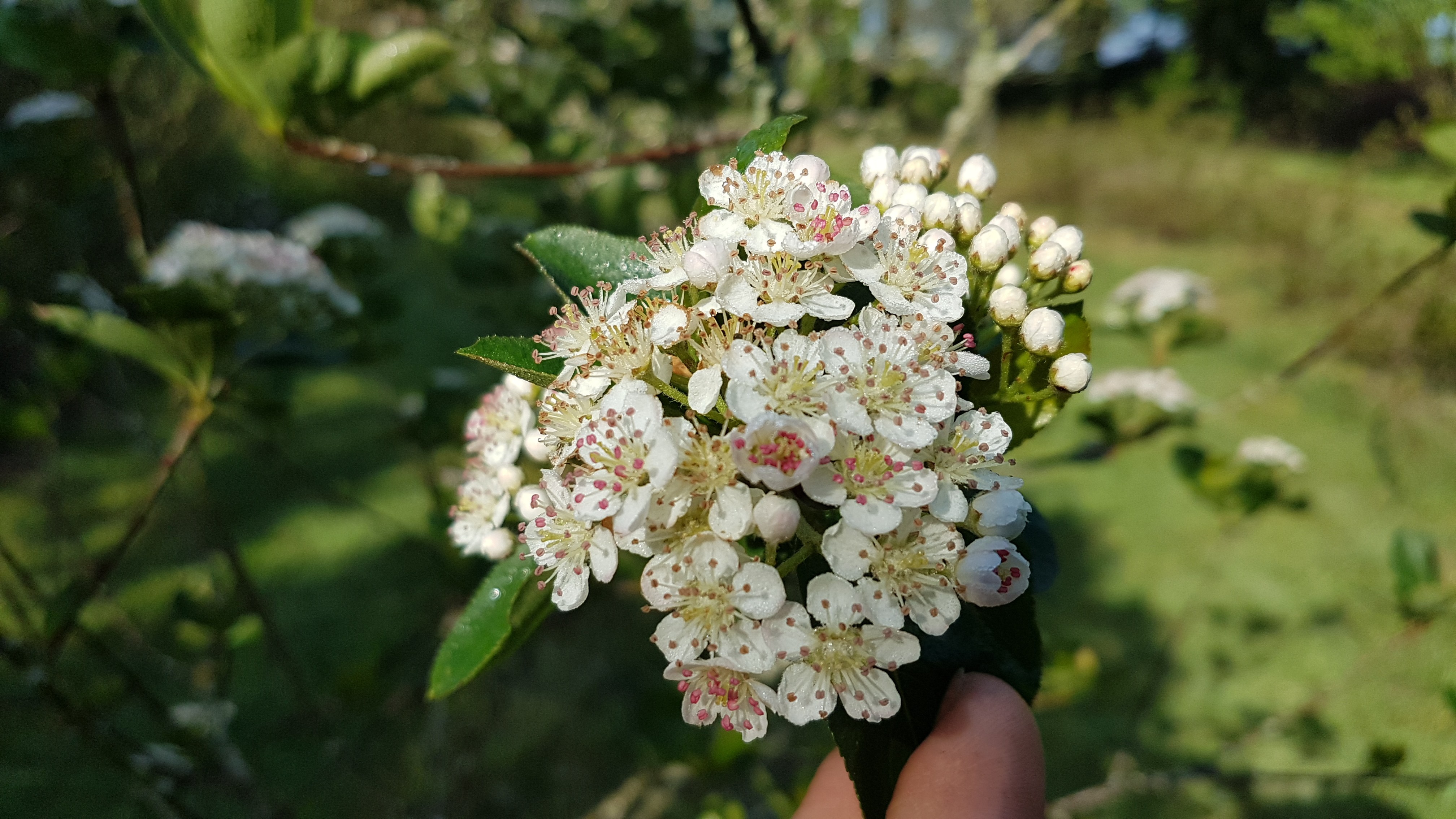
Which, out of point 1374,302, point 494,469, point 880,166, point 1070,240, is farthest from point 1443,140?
point 494,469

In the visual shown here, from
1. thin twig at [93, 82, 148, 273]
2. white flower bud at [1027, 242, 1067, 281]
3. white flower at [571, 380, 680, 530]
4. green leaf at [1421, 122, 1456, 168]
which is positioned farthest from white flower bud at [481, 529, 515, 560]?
green leaf at [1421, 122, 1456, 168]

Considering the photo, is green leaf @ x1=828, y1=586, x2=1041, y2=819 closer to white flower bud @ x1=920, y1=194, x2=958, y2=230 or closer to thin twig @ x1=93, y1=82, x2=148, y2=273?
white flower bud @ x1=920, y1=194, x2=958, y2=230

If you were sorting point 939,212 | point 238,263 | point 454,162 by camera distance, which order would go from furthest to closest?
point 238,263
point 454,162
point 939,212

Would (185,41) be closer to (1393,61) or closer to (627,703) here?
(627,703)

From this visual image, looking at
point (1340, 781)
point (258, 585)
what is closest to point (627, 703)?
Result: point (258, 585)

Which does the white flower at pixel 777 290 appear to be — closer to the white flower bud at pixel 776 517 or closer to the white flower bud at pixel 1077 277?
the white flower bud at pixel 776 517

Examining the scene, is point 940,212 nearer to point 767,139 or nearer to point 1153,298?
point 767,139
